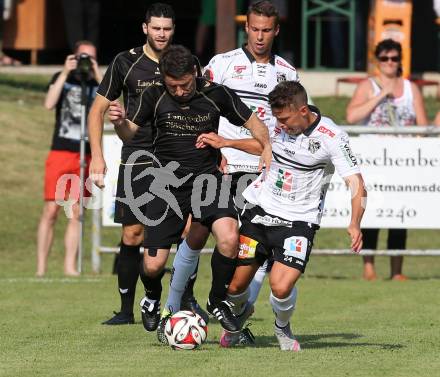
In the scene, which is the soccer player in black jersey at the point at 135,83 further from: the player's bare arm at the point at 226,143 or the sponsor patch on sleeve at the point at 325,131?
the sponsor patch on sleeve at the point at 325,131

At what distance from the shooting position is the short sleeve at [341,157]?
926cm

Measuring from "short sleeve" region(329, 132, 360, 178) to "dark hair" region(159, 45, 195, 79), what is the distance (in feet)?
3.33

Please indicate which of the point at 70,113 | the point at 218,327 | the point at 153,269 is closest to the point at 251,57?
the point at 153,269

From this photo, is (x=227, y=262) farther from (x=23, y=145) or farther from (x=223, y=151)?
(x=23, y=145)

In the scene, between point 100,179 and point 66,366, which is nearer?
point 66,366

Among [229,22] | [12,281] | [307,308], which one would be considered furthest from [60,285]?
[229,22]

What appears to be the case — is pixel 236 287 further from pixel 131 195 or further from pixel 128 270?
pixel 128 270

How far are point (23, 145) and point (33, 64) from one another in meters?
6.08

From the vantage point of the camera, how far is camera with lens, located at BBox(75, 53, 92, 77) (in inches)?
578

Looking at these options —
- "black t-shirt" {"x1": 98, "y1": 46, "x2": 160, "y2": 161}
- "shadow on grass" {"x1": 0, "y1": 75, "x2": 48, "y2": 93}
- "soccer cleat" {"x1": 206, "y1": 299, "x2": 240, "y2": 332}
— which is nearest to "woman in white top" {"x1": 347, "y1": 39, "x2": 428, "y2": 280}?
"black t-shirt" {"x1": 98, "y1": 46, "x2": 160, "y2": 161}

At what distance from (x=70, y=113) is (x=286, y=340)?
20.3 feet

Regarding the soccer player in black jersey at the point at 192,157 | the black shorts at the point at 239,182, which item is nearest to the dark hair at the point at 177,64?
the soccer player in black jersey at the point at 192,157

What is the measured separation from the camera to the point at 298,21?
28469 millimetres

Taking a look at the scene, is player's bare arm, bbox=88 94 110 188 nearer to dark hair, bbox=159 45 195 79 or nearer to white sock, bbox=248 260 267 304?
dark hair, bbox=159 45 195 79
